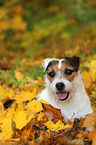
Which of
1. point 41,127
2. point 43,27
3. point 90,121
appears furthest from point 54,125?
point 43,27

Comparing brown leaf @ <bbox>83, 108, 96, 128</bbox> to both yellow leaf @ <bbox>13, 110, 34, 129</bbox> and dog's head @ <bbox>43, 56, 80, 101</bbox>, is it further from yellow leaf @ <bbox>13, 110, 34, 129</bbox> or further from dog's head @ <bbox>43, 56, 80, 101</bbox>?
yellow leaf @ <bbox>13, 110, 34, 129</bbox>

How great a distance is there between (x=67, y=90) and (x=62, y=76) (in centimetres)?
27

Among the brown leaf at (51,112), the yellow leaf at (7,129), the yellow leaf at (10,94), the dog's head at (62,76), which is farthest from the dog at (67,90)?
the yellow leaf at (7,129)

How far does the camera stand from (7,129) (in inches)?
105

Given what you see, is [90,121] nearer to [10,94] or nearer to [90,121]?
[90,121]

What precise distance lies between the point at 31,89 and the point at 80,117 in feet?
4.54

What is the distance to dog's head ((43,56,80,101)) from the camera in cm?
320

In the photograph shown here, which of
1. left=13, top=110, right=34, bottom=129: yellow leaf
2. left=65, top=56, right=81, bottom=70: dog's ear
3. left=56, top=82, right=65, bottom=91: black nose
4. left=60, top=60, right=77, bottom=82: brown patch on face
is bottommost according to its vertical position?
left=13, top=110, right=34, bottom=129: yellow leaf

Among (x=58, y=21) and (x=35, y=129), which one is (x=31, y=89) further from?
(x=58, y=21)

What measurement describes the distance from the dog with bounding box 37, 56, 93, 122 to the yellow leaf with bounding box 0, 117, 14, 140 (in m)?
0.96

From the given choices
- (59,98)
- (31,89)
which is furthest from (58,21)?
(59,98)

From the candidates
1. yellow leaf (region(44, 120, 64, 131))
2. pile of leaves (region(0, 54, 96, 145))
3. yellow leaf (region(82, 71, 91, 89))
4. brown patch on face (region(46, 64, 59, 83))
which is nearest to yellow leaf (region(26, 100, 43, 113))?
pile of leaves (region(0, 54, 96, 145))

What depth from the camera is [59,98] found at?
329 cm

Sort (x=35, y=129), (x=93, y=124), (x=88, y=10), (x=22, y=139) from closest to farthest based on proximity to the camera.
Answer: (x=22, y=139)
(x=93, y=124)
(x=35, y=129)
(x=88, y=10)
